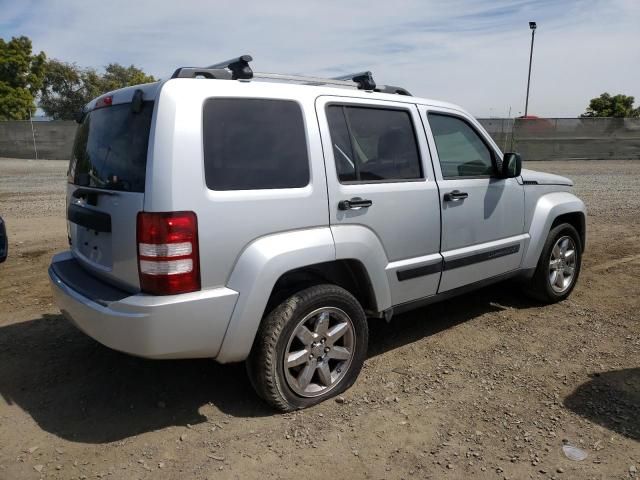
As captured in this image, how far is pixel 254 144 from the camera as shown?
2.88 metres

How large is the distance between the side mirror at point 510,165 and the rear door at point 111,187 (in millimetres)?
2796

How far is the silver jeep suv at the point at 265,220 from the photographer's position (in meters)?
2.62

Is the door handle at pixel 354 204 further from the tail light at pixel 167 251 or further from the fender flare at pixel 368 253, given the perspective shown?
the tail light at pixel 167 251

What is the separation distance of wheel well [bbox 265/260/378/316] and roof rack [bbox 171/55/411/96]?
3.83 feet

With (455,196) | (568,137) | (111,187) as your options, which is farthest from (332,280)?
(568,137)

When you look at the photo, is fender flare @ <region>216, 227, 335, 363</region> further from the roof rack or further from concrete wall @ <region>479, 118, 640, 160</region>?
concrete wall @ <region>479, 118, 640, 160</region>

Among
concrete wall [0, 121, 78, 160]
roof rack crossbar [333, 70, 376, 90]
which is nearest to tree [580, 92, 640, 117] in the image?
concrete wall [0, 121, 78, 160]

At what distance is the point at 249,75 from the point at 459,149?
186 cm

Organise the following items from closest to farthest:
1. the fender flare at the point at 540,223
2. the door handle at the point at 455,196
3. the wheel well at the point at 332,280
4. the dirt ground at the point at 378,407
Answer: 1. the dirt ground at the point at 378,407
2. the wheel well at the point at 332,280
3. the door handle at the point at 455,196
4. the fender flare at the point at 540,223

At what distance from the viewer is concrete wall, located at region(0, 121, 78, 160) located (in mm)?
25016

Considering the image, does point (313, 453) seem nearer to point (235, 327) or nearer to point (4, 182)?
point (235, 327)

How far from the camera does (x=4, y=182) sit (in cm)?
1541

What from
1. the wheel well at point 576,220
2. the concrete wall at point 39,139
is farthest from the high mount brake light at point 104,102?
the concrete wall at point 39,139

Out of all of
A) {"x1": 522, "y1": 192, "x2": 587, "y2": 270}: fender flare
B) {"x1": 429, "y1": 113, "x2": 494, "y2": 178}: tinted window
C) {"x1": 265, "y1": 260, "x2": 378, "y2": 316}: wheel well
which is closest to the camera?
{"x1": 265, "y1": 260, "x2": 378, "y2": 316}: wheel well
